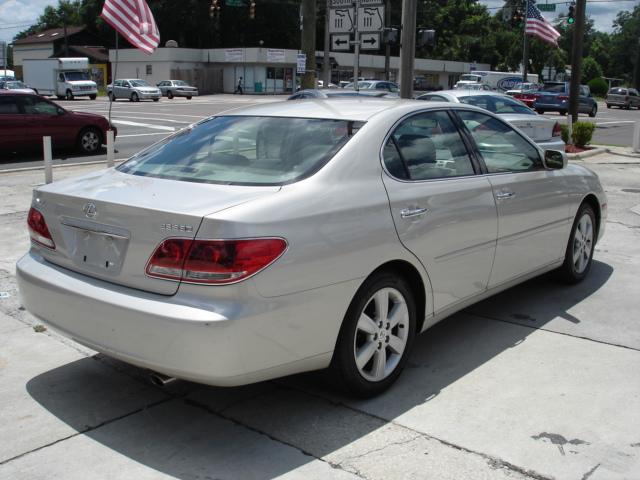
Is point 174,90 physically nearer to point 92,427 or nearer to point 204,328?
point 92,427

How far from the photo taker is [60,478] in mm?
3264

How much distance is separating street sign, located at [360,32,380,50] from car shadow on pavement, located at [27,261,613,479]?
12354 millimetres

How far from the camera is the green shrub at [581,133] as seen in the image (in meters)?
18.7

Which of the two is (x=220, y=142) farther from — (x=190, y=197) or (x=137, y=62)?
(x=137, y=62)

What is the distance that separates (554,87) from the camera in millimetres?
39844

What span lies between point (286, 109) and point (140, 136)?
17813 millimetres

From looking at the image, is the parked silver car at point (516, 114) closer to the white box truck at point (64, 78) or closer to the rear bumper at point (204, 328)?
the rear bumper at point (204, 328)

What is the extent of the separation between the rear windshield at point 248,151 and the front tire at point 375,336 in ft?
2.48

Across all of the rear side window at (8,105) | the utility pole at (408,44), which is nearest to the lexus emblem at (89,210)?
the utility pole at (408,44)

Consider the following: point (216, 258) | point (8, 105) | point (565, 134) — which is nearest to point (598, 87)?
point (565, 134)

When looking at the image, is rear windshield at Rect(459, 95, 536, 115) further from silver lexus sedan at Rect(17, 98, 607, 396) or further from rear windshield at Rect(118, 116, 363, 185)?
rear windshield at Rect(118, 116, 363, 185)

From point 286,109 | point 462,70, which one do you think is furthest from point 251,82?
point 286,109

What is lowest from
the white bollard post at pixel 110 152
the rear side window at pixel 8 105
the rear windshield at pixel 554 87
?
the white bollard post at pixel 110 152

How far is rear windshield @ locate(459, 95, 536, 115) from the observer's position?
44.9 feet
